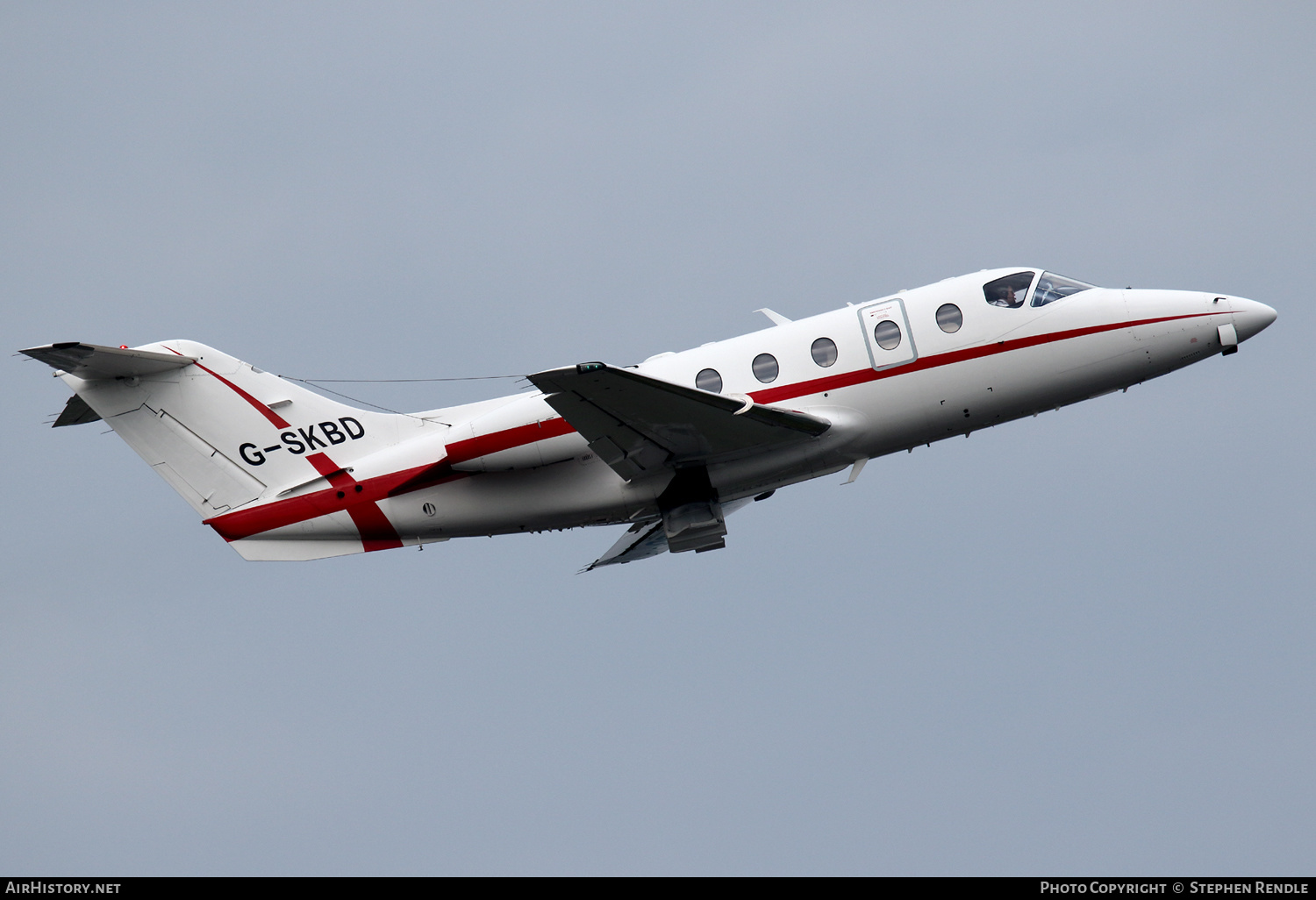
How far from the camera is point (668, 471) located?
23.7 meters

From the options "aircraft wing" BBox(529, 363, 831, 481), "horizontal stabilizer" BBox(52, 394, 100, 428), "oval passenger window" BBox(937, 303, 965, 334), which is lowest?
"aircraft wing" BBox(529, 363, 831, 481)

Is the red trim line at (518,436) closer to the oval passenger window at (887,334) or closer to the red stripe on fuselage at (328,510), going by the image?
the red stripe on fuselage at (328,510)

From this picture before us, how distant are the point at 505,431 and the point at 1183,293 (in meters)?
13.5

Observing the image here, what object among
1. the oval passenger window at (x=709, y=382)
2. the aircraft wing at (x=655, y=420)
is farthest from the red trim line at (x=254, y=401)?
the oval passenger window at (x=709, y=382)

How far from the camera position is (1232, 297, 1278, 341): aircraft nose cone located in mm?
23906

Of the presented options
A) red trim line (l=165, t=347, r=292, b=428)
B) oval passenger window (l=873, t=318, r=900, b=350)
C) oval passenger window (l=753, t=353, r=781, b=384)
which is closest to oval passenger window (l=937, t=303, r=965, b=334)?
oval passenger window (l=873, t=318, r=900, b=350)

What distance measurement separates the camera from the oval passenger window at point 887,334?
2330cm

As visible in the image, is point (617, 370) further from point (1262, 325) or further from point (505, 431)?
Answer: point (1262, 325)

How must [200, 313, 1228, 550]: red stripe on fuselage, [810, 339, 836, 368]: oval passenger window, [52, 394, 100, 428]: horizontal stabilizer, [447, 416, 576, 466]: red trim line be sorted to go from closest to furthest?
[447, 416, 576, 466]: red trim line, [200, 313, 1228, 550]: red stripe on fuselage, [810, 339, 836, 368]: oval passenger window, [52, 394, 100, 428]: horizontal stabilizer

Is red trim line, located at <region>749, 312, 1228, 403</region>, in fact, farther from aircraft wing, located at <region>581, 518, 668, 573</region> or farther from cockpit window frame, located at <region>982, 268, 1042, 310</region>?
aircraft wing, located at <region>581, 518, 668, 573</region>

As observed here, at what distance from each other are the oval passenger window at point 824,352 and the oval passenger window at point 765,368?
750mm

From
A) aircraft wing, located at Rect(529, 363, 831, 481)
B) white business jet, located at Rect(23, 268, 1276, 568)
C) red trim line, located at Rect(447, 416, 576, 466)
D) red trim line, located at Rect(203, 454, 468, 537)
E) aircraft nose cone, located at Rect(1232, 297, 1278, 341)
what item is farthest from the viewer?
red trim line, located at Rect(203, 454, 468, 537)

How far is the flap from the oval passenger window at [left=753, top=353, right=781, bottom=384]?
11589 mm
